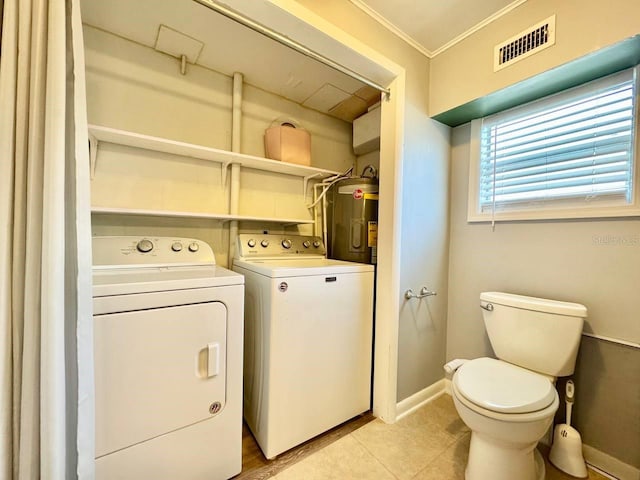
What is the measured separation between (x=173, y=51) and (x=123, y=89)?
1.25 feet

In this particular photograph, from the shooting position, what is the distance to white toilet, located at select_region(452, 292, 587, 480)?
105cm

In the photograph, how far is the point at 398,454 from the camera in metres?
1.38

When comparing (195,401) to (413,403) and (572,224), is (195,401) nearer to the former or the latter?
(413,403)

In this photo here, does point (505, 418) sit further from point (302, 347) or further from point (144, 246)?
point (144, 246)

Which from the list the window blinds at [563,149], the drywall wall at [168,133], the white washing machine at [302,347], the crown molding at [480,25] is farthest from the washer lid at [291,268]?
the crown molding at [480,25]

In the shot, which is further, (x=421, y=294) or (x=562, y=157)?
(x=421, y=294)

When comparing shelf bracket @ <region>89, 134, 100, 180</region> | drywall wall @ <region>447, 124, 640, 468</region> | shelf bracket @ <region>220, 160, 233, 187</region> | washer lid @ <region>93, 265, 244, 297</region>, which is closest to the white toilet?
drywall wall @ <region>447, 124, 640, 468</region>

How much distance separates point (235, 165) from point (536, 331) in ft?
6.51

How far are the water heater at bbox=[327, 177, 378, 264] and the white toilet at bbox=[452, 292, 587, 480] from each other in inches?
29.8

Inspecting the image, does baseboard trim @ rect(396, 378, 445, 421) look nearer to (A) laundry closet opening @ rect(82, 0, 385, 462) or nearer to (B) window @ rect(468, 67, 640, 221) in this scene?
(A) laundry closet opening @ rect(82, 0, 385, 462)

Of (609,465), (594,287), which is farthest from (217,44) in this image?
(609,465)

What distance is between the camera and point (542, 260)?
1.51 meters

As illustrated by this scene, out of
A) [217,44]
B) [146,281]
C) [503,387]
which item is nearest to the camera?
[146,281]

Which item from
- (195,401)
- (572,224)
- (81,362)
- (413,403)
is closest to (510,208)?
(572,224)
